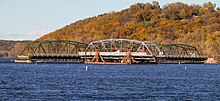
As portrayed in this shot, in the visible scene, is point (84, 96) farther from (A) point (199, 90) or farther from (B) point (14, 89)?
(A) point (199, 90)

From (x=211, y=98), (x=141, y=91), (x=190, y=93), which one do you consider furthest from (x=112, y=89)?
(x=211, y=98)

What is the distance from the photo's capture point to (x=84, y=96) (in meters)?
75.9

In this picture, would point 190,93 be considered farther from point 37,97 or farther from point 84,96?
point 37,97

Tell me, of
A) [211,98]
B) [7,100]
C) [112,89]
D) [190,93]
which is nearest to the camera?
[7,100]

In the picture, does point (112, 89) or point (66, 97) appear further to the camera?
point (112, 89)

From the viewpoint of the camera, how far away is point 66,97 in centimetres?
7450

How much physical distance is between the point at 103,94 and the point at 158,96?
22.4ft

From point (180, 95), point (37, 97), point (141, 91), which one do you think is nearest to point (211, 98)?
point (180, 95)

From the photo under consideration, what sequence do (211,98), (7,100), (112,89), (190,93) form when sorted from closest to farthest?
(7,100), (211,98), (190,93), (112,89)

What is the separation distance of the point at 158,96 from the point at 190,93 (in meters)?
6.67

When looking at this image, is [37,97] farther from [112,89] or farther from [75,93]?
[112,89]

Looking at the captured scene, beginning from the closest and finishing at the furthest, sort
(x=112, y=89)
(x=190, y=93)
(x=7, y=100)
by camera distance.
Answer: (x=7, y=100), (x=190, y=93), (x=112, y=89)

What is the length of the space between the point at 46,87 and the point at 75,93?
10591mm

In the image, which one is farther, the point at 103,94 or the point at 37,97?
the point at 103,94
